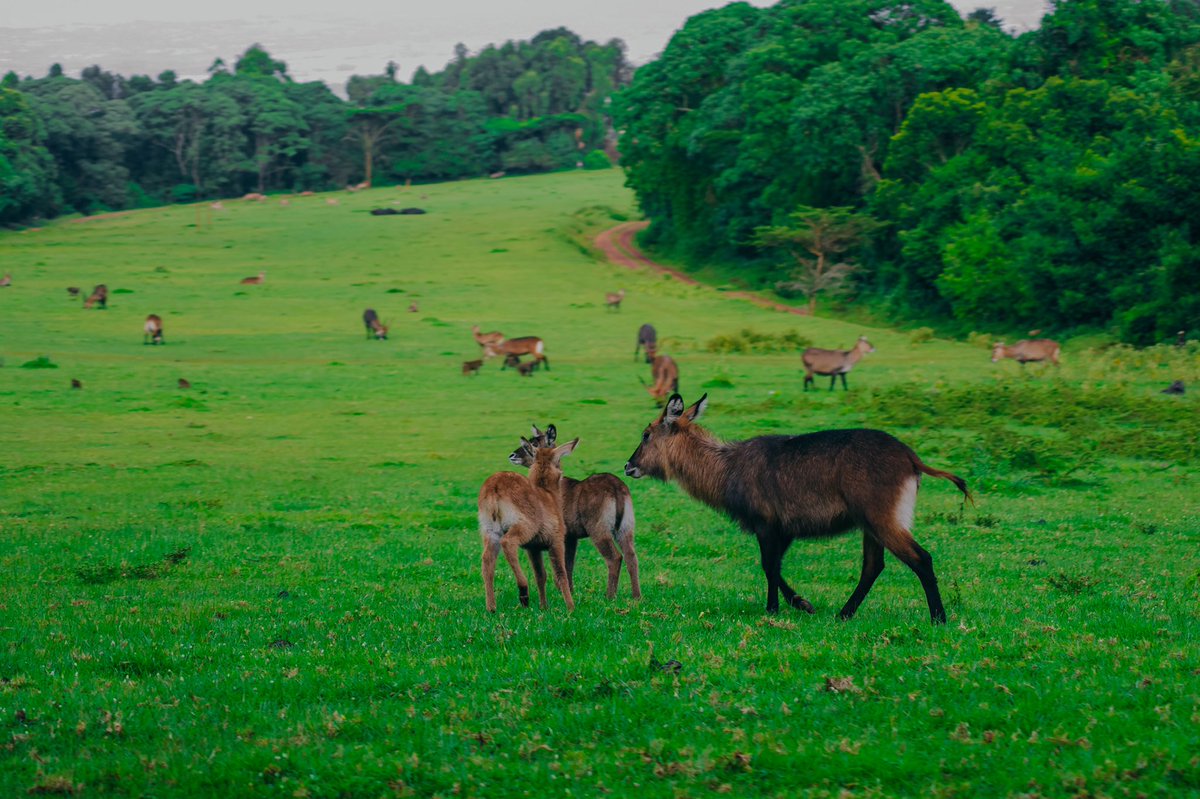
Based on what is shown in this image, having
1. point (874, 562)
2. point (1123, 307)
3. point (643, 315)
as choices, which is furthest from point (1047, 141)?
point (874, 562)

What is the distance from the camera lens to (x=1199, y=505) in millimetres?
16234

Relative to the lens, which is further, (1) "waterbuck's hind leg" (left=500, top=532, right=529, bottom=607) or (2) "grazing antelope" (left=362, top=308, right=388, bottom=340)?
→ (2) "grazing antelope" (left=362, top=308, right=388, bottom=340)

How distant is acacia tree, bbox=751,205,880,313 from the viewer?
171 ft

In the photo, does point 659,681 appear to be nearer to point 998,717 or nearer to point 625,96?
point 998,717

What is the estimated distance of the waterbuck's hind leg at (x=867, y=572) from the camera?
31.1 feet

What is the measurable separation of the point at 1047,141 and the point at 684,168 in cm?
2545

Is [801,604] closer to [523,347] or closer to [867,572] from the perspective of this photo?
[867,572]

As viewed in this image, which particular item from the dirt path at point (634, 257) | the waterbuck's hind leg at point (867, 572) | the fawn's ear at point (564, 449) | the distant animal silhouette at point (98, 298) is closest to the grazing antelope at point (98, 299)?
the distant animal silhouette at point (98, 298)

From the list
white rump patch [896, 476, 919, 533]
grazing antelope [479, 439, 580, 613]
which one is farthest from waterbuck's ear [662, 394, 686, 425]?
white rump patch [896, 476, 919, 533]

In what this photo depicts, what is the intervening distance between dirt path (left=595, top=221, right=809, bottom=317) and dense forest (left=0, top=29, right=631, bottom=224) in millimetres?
32153

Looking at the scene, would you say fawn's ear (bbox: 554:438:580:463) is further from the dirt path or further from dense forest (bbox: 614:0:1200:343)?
the dirt path

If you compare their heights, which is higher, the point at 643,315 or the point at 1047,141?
the point at 1047,141

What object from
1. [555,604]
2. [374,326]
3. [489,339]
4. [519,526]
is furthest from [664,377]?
[519,526]

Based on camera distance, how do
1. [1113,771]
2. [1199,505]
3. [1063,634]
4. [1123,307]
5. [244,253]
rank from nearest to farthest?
[1113,771] < [1063,634] < [1199,505] < [1123,307] < [244,253]
